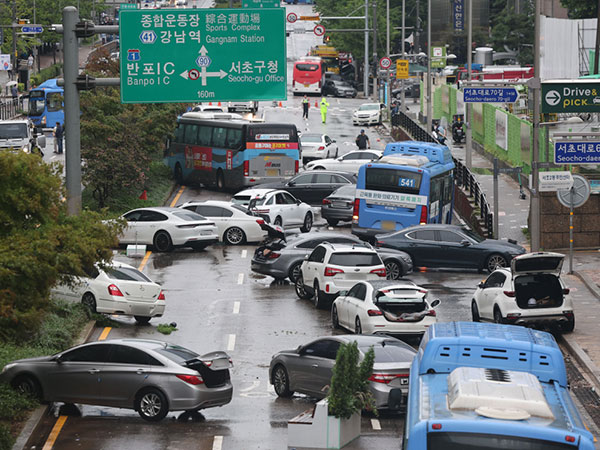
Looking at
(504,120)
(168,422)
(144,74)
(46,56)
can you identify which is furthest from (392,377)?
(46,56)

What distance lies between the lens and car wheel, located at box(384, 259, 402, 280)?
111ft

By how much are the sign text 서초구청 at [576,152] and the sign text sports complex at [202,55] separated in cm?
1098

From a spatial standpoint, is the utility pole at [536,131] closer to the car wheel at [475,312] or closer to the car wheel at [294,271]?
the car wheel at [475,312]

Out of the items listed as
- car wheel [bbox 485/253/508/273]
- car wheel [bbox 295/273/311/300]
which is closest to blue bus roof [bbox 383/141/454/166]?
car wheel [bbox 485/253/508/273]

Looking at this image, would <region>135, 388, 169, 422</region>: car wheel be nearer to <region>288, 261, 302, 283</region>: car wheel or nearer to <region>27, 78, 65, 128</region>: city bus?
<region>288, 261, 302, 283</region>: car wheel

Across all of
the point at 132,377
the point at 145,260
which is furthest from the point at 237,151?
the point at 132,377

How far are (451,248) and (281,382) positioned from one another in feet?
50.6

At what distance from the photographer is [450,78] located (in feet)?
324

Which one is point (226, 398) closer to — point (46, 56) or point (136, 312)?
point (136, 312)

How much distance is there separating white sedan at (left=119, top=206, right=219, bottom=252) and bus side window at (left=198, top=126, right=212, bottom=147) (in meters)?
14.0

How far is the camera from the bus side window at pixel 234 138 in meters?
50.5

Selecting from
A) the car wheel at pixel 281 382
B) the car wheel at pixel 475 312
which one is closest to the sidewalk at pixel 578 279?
the car wheel at pixel 475 312

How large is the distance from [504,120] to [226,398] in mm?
39854

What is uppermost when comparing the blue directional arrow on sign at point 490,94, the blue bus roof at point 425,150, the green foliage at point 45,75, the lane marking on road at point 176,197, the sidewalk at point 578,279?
the green foliage at point 45,75
